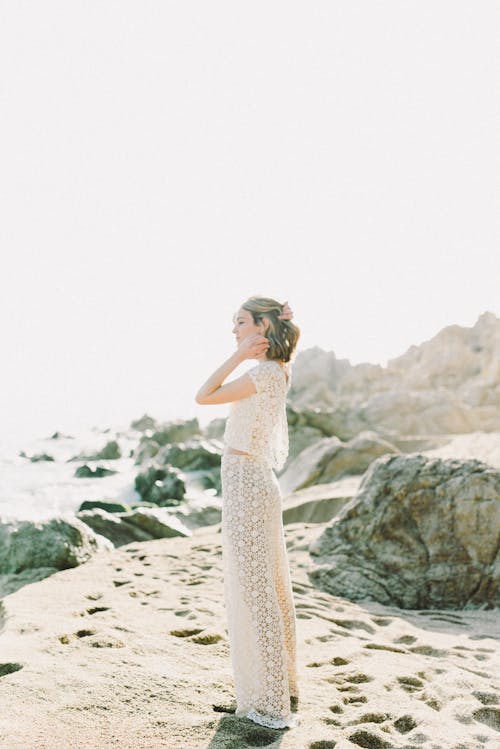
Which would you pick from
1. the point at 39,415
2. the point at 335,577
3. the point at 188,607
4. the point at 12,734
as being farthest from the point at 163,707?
the point at 39,415

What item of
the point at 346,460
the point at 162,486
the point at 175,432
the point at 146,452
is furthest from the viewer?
the point at 175,432

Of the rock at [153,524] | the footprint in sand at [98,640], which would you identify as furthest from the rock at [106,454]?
the footprint in sand at [98,640]

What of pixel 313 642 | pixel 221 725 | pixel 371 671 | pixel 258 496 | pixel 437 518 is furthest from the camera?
pixel 437 518

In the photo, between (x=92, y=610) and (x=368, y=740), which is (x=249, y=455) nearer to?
(x=368, y=740)

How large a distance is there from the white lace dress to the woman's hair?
10 centimetres

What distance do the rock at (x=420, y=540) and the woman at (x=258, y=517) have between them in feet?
10.0

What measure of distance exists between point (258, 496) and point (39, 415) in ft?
270

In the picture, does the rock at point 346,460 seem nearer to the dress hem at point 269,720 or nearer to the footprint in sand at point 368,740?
the dress hem at point 269,720

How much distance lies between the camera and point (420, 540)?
6.72m

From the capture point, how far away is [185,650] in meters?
4.48

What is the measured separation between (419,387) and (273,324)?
1729 inches

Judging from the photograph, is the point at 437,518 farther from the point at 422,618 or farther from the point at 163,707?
the point at 163,707

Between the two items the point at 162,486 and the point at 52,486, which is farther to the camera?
the point at 52,486

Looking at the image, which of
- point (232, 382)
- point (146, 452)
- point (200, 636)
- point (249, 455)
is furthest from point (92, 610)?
point (146, 452)
